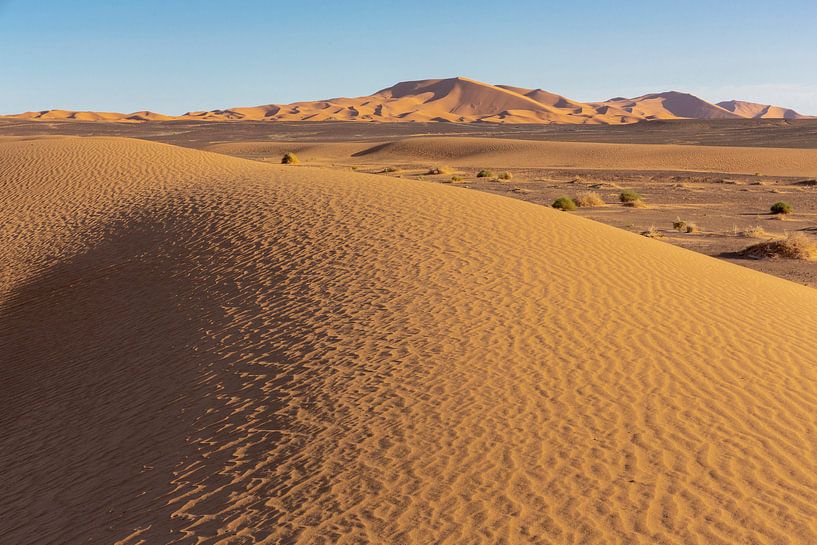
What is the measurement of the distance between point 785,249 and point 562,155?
36.0 m

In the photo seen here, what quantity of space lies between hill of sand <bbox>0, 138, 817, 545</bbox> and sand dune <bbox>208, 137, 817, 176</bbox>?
34806 millimetres

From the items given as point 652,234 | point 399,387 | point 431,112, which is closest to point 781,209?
point 652,234

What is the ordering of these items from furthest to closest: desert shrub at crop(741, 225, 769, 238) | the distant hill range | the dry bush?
the distant hill range < the dry bush < desert shrub at crop(741, 225, 769, 238)

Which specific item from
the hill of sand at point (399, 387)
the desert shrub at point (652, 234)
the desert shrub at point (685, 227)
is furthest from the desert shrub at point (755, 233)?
the hill of sand at point (399, 387)

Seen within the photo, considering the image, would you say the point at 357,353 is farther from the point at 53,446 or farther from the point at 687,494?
the point at 687,494

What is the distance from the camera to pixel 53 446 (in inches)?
282

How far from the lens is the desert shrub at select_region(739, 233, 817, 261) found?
18.1 m

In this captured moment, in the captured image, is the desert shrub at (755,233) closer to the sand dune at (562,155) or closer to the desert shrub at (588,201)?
the desert shrub at (588,201)

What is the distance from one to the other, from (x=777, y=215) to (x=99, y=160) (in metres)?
21.0

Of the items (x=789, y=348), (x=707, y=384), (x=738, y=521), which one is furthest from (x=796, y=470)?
(x=789, y=348)

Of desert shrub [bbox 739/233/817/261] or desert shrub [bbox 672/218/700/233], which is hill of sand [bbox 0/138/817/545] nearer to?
desert shrub [bbox 739/233/817/261]

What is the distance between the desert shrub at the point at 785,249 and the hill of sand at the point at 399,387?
5382 millimetres

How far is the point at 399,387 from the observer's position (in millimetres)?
7121

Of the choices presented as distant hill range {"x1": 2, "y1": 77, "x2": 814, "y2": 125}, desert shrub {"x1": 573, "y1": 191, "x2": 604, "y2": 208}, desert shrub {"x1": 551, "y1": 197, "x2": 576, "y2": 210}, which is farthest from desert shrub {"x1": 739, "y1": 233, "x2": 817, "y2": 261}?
distant hill range {"x1": 2, "y1": 77, "x2": 814, "y2": 125}
